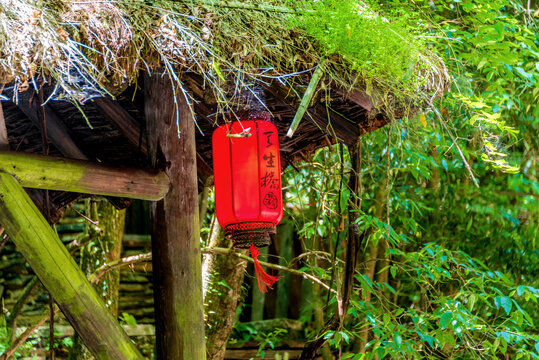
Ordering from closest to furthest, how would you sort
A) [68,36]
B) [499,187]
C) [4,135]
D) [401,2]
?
1. [68,36]
2. [4,135]
3. [401,2]
4. [499,187]

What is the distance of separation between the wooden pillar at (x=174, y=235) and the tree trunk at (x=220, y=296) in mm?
1940

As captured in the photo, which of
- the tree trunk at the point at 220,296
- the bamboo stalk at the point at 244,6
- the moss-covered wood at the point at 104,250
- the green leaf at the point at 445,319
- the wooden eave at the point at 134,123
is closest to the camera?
the bamboo stalk at the point at 244,6

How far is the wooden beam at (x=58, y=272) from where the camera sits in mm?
2066

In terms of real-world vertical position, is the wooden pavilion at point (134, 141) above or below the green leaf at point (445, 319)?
above

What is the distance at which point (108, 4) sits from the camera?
2.05m

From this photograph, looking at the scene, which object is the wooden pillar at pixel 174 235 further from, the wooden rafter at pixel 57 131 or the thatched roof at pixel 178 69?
the wooden rafter at pixel 57 131

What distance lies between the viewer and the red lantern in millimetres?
2434

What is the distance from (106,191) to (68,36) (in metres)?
0.63

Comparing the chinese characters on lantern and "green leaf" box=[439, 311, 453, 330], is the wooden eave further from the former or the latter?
"green leaf" box=[439, 311, 453, 330]

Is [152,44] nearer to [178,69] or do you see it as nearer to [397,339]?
[178,69]

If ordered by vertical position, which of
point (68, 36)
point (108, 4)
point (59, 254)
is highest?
point (108, 4)

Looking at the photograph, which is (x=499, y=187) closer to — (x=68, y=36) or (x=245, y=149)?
(x=245, y=149)

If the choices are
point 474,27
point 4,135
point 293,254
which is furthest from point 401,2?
point 293,254

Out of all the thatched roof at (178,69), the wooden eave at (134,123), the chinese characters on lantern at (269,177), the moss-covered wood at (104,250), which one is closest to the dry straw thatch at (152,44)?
the thatched roof at (178,69)
